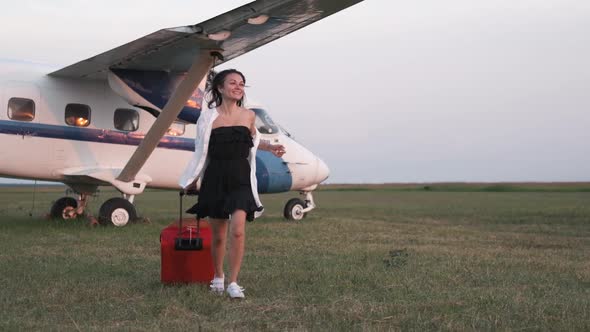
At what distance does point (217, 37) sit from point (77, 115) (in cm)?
519

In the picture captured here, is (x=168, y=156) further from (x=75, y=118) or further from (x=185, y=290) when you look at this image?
(x=185, y=290)

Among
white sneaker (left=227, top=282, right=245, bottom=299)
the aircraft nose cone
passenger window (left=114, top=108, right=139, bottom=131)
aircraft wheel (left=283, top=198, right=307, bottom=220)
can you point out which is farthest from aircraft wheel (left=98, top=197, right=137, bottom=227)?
white sneaker (left=227, top=282, right=245, bottom=299)

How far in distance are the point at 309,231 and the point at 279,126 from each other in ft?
11.8

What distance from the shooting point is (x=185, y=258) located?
5.89 meters

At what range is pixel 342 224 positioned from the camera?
1382 centimetres

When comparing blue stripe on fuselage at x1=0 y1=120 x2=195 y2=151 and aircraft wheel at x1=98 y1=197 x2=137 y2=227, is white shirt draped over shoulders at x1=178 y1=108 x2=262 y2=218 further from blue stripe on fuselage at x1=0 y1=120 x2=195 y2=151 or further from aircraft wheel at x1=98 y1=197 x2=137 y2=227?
blue stripe on fuselage at x1=0 y1=120 x2=195 y2=151

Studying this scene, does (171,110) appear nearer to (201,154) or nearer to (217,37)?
(217,37)

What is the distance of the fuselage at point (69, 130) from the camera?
12055 mm

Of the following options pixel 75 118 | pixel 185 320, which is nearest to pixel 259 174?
pixel 75 118

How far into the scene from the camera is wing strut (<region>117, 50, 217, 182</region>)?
359 inches

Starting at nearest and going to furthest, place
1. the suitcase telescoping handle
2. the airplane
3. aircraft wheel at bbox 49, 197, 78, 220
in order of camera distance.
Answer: the suitcase telescoping handle < the airplane < aircraft wheel at bbox 49, 197, 78, 220

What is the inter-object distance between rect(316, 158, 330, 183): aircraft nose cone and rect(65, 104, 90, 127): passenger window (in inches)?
200

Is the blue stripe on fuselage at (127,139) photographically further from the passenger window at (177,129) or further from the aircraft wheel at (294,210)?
the aircraft wheel at (294,210)

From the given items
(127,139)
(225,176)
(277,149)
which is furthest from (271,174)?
(225,176)
